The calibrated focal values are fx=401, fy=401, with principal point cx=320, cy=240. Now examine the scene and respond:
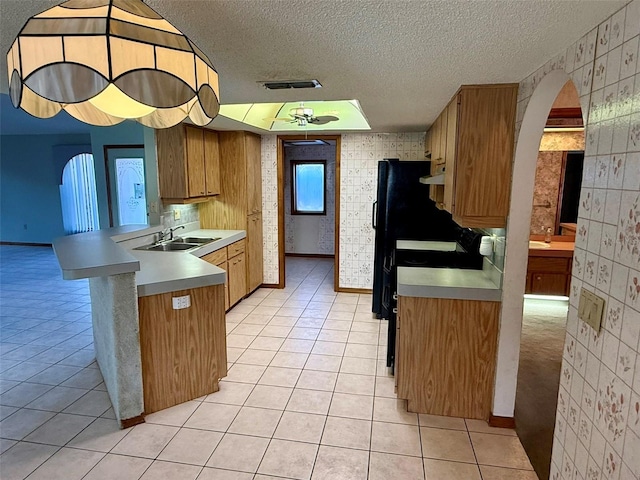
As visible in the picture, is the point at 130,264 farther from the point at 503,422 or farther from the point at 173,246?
the point at 503,422

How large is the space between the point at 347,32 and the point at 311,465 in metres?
2.14

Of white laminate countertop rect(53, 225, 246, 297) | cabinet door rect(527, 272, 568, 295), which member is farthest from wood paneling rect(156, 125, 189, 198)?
cabinet door rect(527, 272, 568, 295)

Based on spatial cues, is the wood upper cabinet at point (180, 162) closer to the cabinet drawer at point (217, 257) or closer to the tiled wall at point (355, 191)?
the cabinet drawer at point (217, 257)

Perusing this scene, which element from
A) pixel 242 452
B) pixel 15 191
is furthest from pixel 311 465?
pixel 15 191

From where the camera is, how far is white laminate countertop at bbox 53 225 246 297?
229 cm

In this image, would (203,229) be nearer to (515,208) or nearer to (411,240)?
(411,240)

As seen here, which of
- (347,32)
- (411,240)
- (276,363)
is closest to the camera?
(347,32)

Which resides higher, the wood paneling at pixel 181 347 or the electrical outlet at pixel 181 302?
the electrical outlet at pixel 181 302

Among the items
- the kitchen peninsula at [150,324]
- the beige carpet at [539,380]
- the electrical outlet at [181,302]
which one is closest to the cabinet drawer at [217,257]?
the kitchen peninsula at [150,324]

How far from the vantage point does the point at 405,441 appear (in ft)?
7.88

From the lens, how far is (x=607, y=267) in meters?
1.32

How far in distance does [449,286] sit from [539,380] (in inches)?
55.3

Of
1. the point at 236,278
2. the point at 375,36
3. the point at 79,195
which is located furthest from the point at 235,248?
the point at 79,195

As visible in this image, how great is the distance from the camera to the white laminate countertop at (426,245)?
149 inches
